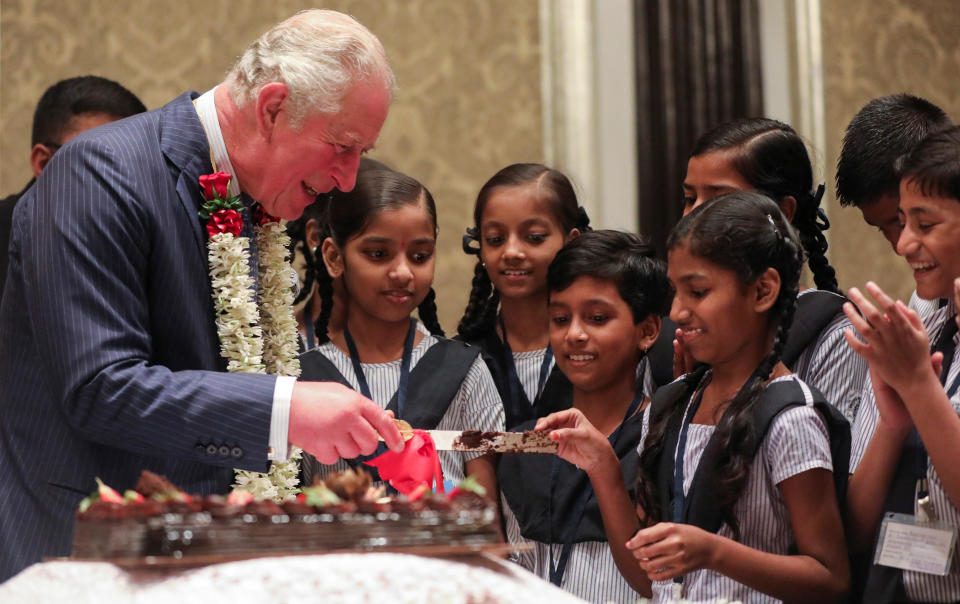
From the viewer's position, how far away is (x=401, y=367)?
11.8 ft

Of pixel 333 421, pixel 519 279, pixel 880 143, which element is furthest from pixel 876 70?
pixel 333 421

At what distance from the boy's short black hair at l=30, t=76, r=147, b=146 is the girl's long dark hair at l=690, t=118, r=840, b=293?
248 cm

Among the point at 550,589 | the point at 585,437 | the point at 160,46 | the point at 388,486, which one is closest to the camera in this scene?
the point at 550,589

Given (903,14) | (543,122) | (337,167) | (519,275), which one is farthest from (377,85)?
(903,14)

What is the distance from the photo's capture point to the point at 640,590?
2.93 meters

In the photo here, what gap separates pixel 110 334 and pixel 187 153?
1.64 feet

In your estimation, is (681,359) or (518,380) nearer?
(681,359)

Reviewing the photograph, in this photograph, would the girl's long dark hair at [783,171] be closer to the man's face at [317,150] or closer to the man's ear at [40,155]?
the man's face at [317,150]

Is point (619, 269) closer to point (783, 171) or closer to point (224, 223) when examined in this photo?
point (783, 171)

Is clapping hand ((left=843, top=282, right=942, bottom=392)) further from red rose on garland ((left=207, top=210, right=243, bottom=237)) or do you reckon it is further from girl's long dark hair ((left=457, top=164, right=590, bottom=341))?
girl's long dark hair ((left=457, top=164, right=590, bottom=341))

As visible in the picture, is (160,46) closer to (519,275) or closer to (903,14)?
(519,275)

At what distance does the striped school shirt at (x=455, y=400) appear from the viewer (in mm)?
3445

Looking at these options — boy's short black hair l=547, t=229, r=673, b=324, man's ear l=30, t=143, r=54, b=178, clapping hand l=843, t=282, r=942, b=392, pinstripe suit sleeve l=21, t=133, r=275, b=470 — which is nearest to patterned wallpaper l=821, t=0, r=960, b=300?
boy's short black hair l=547, t=229, r=673, b=324

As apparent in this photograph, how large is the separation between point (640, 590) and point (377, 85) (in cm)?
132
